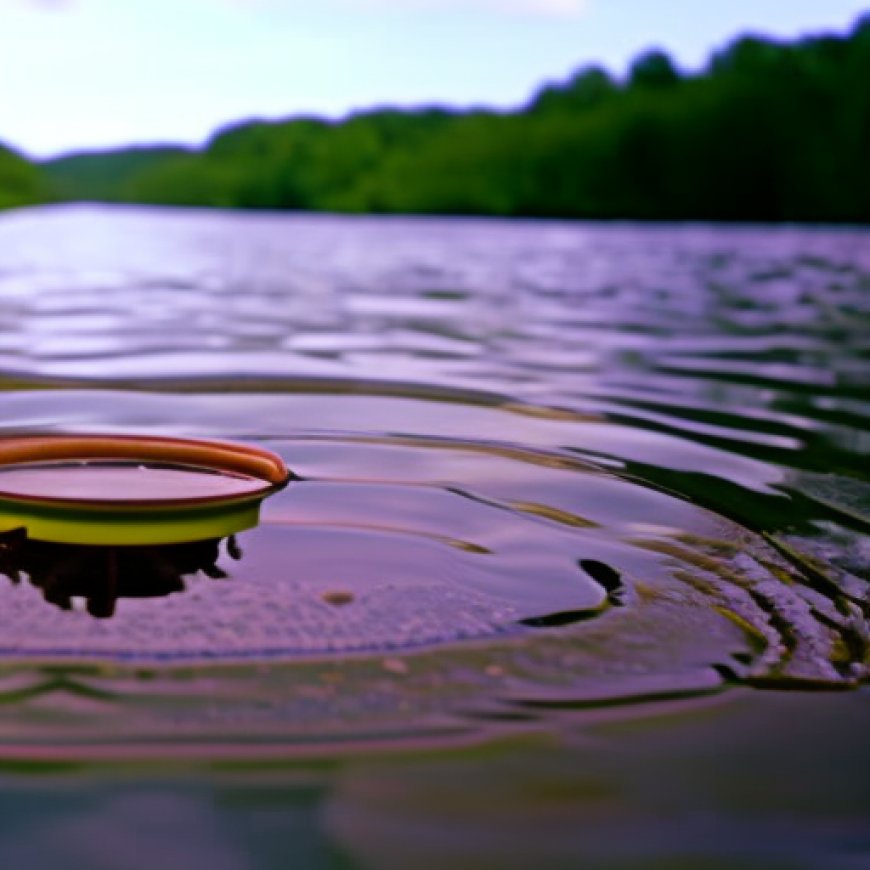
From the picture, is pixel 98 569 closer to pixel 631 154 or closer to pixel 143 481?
pixel 143 481

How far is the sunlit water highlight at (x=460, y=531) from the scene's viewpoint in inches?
83.1

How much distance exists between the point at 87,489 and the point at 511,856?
6.38 ft

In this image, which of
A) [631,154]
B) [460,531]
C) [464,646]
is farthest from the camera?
[631,154]

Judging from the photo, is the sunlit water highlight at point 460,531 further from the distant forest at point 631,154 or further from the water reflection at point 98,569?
the distant forest at point 631,154

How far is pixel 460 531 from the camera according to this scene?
3.22 metres

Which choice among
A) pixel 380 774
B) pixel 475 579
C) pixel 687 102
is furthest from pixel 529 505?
pixel 687 102

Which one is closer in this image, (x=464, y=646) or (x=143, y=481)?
(x=464, y=646)

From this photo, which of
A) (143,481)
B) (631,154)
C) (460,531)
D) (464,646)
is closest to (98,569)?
(143,481)

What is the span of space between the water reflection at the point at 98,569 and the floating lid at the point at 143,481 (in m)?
0.07

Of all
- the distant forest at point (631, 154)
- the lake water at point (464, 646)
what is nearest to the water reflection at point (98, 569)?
the lake water at point (464, 646)

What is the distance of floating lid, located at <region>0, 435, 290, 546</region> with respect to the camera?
2.50 m

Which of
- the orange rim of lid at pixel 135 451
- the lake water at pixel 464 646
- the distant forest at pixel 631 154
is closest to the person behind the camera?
the lake water at pixel 464 646

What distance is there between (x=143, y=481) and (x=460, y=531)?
35.2 inches

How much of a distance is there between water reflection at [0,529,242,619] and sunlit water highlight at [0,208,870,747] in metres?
0.04
